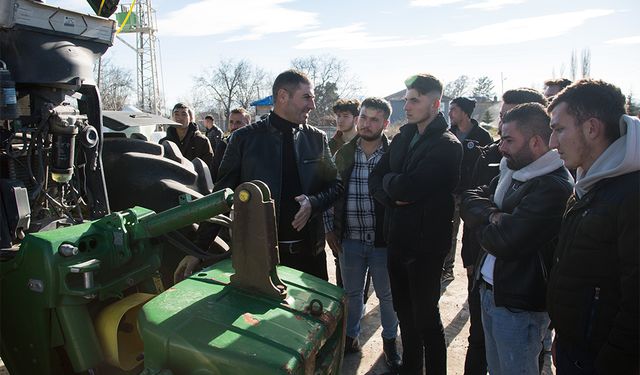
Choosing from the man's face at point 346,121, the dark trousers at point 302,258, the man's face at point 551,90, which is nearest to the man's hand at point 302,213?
the dark trousers at point 302,258

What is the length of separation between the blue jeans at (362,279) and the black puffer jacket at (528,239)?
1.24m

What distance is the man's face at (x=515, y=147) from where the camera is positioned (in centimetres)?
206

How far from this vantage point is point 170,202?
8.87 ft

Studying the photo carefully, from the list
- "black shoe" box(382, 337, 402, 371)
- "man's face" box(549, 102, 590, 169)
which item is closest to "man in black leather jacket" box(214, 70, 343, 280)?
"black shoe" box(382, 337, 402, 371)

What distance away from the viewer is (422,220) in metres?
2.63

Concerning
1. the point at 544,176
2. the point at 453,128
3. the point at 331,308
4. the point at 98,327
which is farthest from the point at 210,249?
the point at 453,128

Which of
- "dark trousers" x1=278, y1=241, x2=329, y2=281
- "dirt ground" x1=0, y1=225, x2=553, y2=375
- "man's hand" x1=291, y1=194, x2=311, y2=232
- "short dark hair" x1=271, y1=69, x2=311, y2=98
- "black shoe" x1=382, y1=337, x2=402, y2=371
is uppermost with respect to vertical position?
"short dark hair" x1=271, y1=69, x2=311, y2=98

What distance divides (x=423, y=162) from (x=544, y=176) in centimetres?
76

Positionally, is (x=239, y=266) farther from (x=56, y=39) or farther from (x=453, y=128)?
(x=453, y=128)

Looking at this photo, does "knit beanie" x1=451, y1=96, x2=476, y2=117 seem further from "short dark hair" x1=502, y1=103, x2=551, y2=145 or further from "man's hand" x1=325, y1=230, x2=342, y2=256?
"short dark hair" x1=502, y1=103, x2=551, y2=145

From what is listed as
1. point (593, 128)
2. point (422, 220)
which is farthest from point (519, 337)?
point (593, 128)

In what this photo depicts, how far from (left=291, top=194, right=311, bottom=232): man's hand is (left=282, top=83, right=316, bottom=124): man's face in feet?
1.67

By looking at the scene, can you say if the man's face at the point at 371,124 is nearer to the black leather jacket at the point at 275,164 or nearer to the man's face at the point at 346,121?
the black leather jacket at the point at 275,164

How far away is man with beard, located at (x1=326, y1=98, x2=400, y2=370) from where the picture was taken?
320cm
